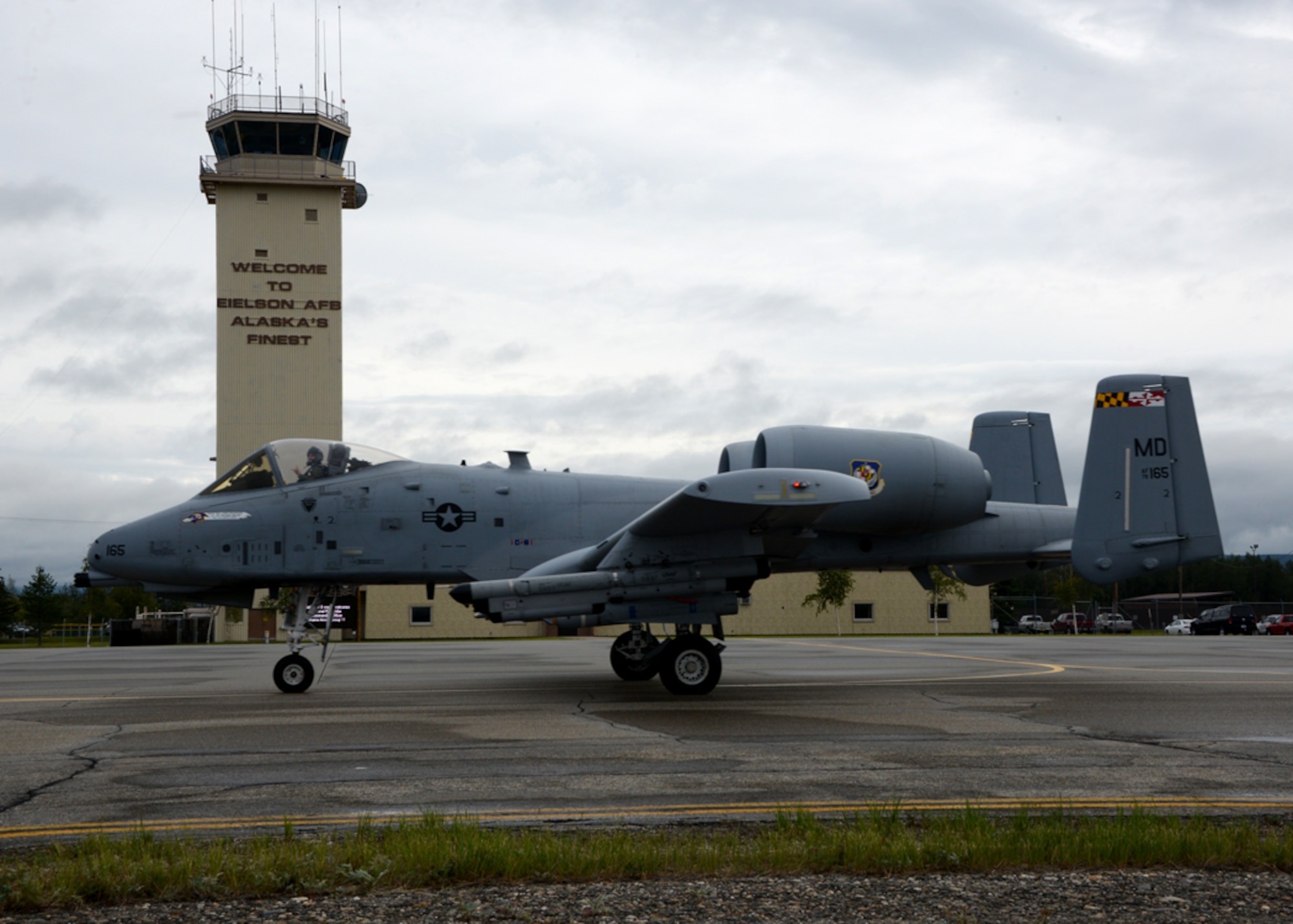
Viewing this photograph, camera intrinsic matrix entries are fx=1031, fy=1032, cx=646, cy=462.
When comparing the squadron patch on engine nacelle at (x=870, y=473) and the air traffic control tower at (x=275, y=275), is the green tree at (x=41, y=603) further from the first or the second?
the squadron patch on engine nacelle at (x=870, y=473)

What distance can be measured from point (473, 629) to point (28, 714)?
146 feet

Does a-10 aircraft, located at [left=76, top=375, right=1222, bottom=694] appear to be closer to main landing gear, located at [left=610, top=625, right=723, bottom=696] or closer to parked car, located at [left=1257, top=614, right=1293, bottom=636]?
main landing gear, located at [left=610, top=625, right=723, bottom=696]

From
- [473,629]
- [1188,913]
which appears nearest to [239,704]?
[1188,913]

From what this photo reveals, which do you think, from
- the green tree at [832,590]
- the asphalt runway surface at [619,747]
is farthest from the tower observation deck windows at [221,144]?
the asphalt runway surface at [619,747]

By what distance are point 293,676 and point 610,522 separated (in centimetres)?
495

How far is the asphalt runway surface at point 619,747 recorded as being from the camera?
648 centimetres

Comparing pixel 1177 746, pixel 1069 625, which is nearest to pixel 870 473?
pixel 1177 746

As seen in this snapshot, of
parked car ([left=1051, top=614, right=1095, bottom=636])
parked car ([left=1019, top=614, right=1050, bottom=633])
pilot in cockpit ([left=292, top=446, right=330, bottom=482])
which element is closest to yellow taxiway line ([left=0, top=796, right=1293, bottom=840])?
pilot in cockpit ([left=292, top=446, right=330, bottom=482])

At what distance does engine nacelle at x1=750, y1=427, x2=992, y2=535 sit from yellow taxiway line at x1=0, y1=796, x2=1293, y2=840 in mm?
→ 7660

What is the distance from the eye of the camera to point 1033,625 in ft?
243

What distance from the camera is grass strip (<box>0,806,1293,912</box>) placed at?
4.54m

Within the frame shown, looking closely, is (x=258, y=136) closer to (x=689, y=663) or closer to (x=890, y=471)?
(x=890, y=471)

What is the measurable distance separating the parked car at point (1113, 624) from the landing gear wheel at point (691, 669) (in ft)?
202

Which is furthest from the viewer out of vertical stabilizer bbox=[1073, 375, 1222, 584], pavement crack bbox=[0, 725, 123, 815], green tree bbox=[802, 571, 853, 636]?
green tree bbox=[802, 571, 853, 636]
